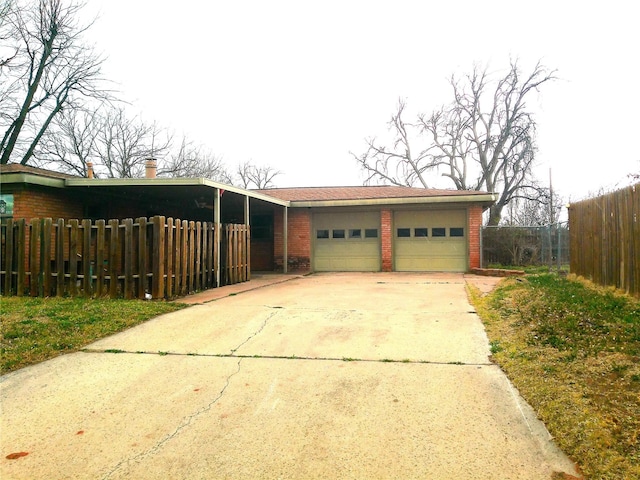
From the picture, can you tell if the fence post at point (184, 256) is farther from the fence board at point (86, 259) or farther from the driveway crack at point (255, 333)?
the driveway crack at point (255, 333)

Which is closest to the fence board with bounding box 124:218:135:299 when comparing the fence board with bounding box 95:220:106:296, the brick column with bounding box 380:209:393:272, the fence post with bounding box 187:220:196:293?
the fence board with bounding box 95:220:106:296

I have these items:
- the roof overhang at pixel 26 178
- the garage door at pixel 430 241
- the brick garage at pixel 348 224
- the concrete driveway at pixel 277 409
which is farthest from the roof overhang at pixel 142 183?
the garage door at pixel 430 241

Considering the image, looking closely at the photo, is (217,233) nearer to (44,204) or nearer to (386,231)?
(44,204)

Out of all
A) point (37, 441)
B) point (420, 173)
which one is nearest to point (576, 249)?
point (37, 441)

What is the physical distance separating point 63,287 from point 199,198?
5464 millimetres

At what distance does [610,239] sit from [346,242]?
9.02m

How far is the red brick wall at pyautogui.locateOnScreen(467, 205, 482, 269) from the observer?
45.9ft

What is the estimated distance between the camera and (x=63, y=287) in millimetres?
7984

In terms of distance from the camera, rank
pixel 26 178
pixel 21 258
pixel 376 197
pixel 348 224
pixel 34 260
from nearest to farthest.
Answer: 1. pixel 34 260
2. pixel 21 258
3. pixel 26 178
4. pixel 376 197
5. pixel 348 224

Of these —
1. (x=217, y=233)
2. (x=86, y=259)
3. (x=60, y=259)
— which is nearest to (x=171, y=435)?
(x=86, y=259)

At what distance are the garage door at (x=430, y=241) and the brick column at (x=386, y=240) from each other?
0.22 meters

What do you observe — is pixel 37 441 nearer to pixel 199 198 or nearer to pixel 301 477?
pixel 301 477

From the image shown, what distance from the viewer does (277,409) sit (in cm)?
311

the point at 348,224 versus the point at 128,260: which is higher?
the point at 348,224
